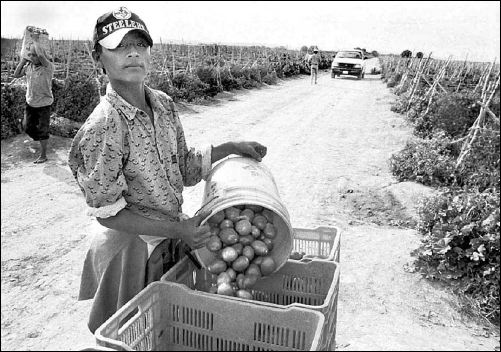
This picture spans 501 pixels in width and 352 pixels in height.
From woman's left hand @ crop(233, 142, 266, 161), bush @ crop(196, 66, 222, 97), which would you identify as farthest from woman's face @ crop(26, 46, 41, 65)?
bush @ crop(196, 66, 222, 97)

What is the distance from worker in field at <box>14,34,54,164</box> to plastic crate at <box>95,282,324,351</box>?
559 cm

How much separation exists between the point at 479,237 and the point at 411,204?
163 centimetres

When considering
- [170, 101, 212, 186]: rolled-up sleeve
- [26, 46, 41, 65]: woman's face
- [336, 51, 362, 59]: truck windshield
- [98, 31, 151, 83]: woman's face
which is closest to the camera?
[98, 31, 151, 83]: woman's face

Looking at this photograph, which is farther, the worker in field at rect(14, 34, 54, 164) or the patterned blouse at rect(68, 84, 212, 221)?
the worker in field at rect(14, 34, 54, 164)

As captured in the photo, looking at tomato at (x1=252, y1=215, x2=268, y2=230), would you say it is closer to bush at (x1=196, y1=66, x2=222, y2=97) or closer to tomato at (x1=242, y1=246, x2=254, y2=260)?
tomato at (x1=242, y1=246, x2=254, y2=260)

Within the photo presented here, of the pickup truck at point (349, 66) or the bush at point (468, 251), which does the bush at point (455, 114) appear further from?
the pickup truck at point (349, 66)

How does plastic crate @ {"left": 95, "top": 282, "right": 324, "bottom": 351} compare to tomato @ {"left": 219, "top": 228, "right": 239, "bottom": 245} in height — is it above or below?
below

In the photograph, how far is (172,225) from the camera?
80.5 inches

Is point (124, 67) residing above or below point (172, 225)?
above

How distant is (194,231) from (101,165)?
1.50ft

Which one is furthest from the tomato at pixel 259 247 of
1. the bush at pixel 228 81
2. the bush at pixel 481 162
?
the bush at pixel 228 81

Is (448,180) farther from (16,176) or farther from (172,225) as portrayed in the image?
(16,176)

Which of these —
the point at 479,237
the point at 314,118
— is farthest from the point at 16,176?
the point at 314,118

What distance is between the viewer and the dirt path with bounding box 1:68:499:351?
10.5 ft
